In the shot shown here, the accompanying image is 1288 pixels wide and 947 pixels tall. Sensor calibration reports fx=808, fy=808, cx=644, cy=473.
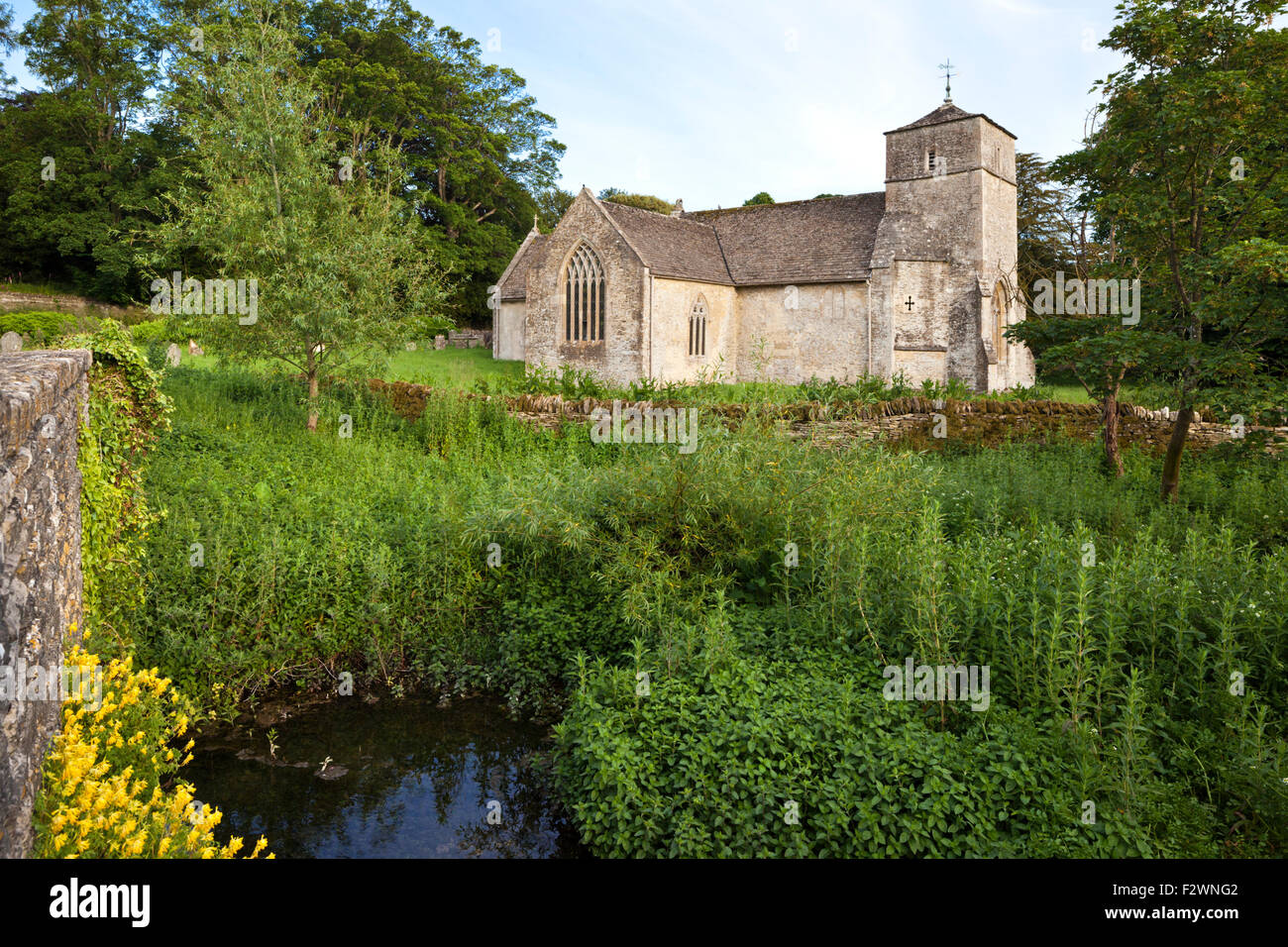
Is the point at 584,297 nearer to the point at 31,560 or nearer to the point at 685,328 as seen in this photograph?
the point at 685,328

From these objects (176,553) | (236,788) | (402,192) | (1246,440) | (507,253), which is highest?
(402,192)

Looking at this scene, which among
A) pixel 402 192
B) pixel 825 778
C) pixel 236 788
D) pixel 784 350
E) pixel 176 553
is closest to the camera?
pixel 825 778

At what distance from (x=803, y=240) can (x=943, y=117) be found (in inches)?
255

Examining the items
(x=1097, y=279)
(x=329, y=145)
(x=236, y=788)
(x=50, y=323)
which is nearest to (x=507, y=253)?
(x=50, y=323)

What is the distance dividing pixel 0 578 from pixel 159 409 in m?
5.38

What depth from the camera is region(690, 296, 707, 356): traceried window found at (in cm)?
3028

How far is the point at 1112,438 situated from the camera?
40.0 ft

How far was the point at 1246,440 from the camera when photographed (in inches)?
370

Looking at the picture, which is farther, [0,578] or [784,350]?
[784,350]

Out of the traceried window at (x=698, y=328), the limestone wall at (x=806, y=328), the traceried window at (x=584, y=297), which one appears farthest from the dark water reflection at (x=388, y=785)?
the traceried window at (x=698, y=328)

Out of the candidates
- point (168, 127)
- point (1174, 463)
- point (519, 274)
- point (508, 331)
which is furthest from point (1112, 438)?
point (168, 127)

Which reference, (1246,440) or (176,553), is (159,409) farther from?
(1246,440)

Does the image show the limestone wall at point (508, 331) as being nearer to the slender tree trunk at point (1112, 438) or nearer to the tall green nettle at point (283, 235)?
the tall green nettle at point (283, 235)

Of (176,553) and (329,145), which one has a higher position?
(329,145)
